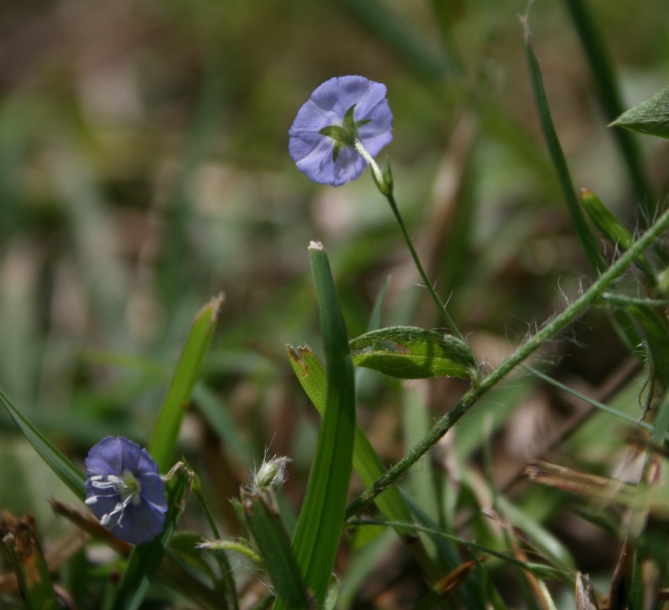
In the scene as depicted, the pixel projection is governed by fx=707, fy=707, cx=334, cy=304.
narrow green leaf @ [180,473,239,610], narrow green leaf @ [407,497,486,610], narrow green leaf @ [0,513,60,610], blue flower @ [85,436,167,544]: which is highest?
blue flower @ [85,436,167,544]

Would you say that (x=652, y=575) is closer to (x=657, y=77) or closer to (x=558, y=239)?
(x=558, y=239)

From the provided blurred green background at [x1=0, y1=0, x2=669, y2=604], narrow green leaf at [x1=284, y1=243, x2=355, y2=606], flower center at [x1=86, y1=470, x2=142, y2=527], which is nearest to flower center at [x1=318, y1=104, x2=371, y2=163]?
narrow green leaf at [x1=284, y1=243, x2=355, y2=606]

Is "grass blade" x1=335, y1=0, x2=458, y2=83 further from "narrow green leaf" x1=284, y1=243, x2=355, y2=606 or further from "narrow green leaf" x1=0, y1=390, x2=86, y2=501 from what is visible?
"narrow green leaf" x1=0, y1=390, x2=86, y2=501

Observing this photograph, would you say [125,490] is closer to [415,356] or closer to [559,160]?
[415,356]

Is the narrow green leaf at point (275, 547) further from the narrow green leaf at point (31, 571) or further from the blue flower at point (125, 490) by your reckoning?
the narrow green leaf at point (31, 571)

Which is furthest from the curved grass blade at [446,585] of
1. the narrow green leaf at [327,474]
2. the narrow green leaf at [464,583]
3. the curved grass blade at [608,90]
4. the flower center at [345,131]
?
the curved grass blade at [608,90]
